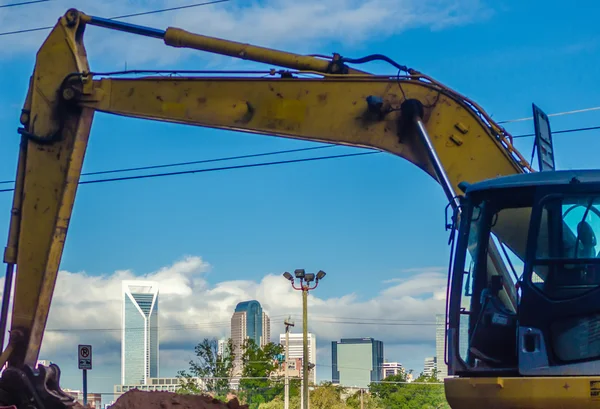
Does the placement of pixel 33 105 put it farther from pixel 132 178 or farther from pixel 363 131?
pixel 132 178

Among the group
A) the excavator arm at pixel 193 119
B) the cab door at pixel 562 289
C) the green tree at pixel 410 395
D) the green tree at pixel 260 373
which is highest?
the excavator arm at pixel 193 119

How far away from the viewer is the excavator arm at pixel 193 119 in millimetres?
10578

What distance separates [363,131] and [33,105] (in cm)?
410

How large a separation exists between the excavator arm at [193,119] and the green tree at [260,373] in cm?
3600

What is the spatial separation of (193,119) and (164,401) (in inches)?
136

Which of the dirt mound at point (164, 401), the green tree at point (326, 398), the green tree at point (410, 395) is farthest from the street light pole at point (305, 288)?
the dirt mound at point (164, 401)

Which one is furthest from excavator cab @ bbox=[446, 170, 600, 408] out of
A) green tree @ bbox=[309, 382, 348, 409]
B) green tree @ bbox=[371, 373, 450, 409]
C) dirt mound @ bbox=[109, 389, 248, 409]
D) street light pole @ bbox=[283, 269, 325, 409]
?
green tree @ bbox=[371, 373, 450, 409]

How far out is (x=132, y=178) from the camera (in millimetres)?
18656

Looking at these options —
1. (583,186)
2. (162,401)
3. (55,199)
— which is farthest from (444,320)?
(55,199)

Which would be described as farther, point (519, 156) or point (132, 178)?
point (132, 178)

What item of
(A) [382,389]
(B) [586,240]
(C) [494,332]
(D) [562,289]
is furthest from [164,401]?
(A) [382,389]

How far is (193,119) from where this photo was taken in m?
11.1

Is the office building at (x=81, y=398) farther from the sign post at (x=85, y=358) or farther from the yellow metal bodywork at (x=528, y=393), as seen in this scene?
the yellow metal bodywork at (x=528, y=393)

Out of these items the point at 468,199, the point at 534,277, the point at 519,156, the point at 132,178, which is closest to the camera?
the point at 534,277
